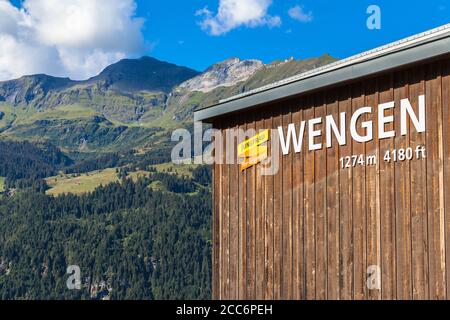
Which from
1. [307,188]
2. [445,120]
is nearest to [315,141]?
[307,188]

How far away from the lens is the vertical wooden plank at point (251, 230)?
12.3 meters

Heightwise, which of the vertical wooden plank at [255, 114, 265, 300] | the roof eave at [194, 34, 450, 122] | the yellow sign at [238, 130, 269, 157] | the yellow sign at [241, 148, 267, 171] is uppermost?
the roof eave at [194, 34, 450, 122]

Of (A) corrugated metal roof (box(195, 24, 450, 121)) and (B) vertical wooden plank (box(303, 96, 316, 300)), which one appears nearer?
(A) corrugated metal roof (box(195, 24, 450, 121))

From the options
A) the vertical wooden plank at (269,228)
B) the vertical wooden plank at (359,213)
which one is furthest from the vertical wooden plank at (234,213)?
the vertical wooden plank at (359,213)

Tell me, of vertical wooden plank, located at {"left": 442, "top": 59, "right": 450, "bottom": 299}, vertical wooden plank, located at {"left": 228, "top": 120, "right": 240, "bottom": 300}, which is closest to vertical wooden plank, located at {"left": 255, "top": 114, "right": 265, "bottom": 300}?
vertical wooden plank, located at {"left": 228, "top": 120, "right": 240, "bottom": 300}

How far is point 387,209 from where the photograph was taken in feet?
31.0

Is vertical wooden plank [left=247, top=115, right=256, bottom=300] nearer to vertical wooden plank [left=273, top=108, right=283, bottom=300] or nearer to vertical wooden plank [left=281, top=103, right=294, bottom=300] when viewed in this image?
vertical wooden plank [left=273, top=108, right=283, bottom=300]

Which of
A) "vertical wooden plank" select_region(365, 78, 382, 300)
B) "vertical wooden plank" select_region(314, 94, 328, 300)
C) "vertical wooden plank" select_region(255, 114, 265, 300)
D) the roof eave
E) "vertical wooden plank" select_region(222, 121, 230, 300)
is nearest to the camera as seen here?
the roof eave

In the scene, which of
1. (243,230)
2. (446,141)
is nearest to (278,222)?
(243,230)

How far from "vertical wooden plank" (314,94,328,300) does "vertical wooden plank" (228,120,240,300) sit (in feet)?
7.83

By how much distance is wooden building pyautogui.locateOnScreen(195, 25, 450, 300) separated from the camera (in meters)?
8.83

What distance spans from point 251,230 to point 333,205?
2.33 metres

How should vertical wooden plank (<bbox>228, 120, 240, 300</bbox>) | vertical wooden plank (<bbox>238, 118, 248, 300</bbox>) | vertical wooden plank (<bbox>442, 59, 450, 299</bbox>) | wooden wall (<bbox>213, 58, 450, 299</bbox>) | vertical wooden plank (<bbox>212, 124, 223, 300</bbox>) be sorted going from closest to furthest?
1. vertical wooden plank (<bbox>442, 59, 450, 299</bbox>)
2. wooden wall (<bbox>213, 58, 450, 299</bbox>)
3. vertical wooden plank (<bbox>238, 118, 248, 300</bbox>)
4. vertical wooden plank (<bbox>228, 120, 240, 300</bbox>)
5. vertical wooden plank (<bbox>212, 124, 223, 300</bbox>)
